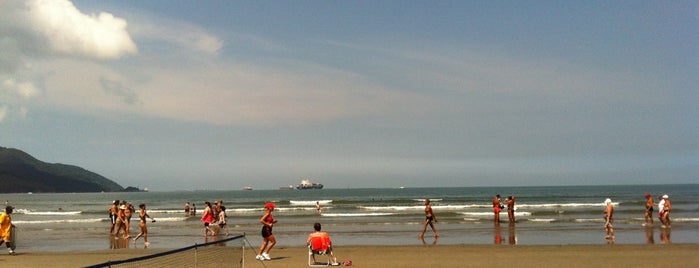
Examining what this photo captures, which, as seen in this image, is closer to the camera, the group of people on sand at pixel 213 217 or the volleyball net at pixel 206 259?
the volleyball net at pixel 206 259

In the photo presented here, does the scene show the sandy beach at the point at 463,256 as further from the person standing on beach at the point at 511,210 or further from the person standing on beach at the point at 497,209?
the person standing on beach at the point at 511,210

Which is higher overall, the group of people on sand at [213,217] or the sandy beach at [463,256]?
the group of people on sand at [213,217]

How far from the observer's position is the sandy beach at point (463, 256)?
1578 centimetres

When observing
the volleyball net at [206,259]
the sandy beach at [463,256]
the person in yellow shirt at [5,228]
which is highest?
the person in yellow shirt at [5,228]

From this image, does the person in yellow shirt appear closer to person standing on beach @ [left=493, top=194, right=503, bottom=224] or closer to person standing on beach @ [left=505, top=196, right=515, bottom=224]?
person standing on beach @ [left=493, top=194, right=503, bottom=224]

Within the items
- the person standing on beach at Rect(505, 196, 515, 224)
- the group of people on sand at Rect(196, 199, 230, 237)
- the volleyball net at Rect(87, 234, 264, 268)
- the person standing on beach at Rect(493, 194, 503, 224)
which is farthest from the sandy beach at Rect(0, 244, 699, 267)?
the person standing on beach at Rect(505, 196, 515, 224)

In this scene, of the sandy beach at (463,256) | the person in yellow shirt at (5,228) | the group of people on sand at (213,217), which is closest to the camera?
the sandy beach at (463,256)

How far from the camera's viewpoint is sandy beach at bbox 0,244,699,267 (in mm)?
15781

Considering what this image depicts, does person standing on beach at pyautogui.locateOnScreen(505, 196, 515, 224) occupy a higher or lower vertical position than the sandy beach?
higher

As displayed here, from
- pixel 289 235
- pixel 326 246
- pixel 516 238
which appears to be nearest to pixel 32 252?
pixel 289 235

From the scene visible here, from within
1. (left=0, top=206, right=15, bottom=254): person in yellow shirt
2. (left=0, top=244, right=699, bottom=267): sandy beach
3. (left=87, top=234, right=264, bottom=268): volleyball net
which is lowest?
(left=0, top=244, right=699, bottom=267): sandy beach

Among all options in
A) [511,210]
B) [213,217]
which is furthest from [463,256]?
[511,210]

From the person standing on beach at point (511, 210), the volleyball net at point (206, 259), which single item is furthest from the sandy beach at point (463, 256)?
the person standing on beach at point (511, 210)

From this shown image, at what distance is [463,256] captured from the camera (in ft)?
56.6
